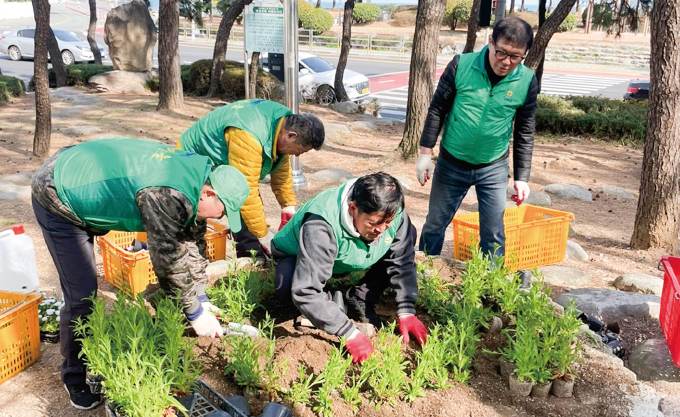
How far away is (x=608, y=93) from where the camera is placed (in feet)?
65.8

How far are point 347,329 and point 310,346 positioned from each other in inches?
12.1

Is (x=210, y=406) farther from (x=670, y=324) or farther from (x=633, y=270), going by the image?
(x=633, y=270)

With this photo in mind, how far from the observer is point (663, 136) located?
5.28 m

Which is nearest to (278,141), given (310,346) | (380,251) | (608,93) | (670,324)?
(380,251)

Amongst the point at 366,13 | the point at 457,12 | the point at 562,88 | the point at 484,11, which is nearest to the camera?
the point at 484,11

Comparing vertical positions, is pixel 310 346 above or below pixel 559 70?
below

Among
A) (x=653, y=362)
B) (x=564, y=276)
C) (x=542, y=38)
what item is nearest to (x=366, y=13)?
(x=542, y=38)

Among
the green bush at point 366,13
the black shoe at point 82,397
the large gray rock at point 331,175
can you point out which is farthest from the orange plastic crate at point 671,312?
the green bush at point 366,13

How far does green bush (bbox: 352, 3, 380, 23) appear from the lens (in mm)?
42250

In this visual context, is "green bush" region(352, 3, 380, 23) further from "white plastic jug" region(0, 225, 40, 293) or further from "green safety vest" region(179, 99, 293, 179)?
"white plastic jug" region(0, 225, 40, 293)

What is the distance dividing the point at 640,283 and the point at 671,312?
1.65 m

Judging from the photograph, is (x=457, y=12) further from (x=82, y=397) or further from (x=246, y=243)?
(x=82, y=397)

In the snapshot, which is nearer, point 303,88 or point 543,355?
point 543,355

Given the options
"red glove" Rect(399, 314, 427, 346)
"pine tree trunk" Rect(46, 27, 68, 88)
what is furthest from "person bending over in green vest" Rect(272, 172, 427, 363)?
"pine tree trunk" Rect(46, 27, 68, 88)
